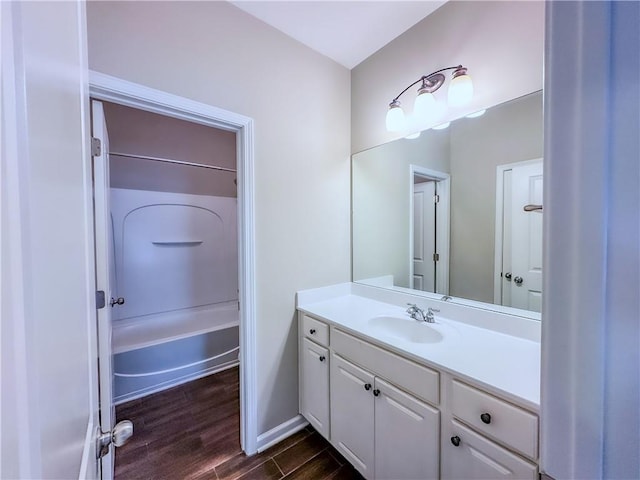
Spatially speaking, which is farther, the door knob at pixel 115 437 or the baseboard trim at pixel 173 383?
the baseboard trim at pixel 173 383

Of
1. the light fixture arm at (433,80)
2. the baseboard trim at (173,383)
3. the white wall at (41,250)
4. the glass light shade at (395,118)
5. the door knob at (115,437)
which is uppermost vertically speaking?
the light fixture arm at (433,80)

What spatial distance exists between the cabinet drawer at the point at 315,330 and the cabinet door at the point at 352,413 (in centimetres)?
11

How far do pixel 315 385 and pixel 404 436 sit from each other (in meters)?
0.65

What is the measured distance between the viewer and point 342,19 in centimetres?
157

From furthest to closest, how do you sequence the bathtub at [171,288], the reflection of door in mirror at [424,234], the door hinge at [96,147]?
the bathtub at [171,288], the reflection of door in mirror at [424,234], the door hinge at [96,147]

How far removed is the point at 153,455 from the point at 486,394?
1885 millimetres

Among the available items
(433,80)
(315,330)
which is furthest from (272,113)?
(315,330)

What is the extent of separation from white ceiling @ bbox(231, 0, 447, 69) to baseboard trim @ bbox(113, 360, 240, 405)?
109 inches

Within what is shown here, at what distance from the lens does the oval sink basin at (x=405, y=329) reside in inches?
→ 56.8

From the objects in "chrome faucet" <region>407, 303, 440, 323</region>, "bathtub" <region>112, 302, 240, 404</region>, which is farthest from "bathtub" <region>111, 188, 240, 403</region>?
"chrome faucet" <region>407, 303, 440, 323</region>

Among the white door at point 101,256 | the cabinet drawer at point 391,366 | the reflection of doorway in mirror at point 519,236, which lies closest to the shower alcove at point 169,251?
the white door at point 101,256

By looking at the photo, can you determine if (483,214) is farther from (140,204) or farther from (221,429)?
(140,204)

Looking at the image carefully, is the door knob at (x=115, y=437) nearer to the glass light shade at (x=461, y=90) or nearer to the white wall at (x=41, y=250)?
the white wall at (x=41, y=250)

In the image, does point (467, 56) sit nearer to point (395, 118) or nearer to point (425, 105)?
point (425, 105)
